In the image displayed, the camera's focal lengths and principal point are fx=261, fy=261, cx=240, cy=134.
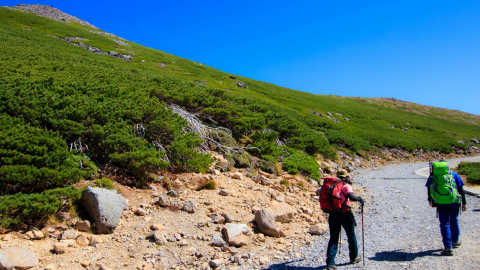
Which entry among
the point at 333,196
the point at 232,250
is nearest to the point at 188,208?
the point at 232,250

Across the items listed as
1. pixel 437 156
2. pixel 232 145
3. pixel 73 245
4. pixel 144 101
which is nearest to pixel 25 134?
pixel 73 245

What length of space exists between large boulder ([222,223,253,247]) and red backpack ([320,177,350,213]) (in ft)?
7.16

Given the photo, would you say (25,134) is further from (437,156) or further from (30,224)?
(437,156)

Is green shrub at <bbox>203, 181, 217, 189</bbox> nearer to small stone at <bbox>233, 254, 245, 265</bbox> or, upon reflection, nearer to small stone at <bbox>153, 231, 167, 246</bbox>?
small stone at <bbox>153, 231, 167, 246</bbox>

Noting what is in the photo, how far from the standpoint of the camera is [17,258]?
13.8ft

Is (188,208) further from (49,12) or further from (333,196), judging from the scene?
(49,12)

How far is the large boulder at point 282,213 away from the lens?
7676 millimetres

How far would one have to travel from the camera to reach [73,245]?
5027mm

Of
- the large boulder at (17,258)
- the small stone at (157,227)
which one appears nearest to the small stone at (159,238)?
the small stone at (157,227)

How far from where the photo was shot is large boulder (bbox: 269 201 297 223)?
25.2 feet

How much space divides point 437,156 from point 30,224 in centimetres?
3878

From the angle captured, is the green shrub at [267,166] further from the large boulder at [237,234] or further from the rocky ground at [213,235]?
the large boulder at [237,234]

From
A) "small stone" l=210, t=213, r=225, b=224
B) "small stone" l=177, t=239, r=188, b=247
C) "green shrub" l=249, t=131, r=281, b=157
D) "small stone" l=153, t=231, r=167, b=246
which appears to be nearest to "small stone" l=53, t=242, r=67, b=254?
"small stone" l=153, t=231, r=167, b=246

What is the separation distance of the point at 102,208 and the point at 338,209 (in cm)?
485
